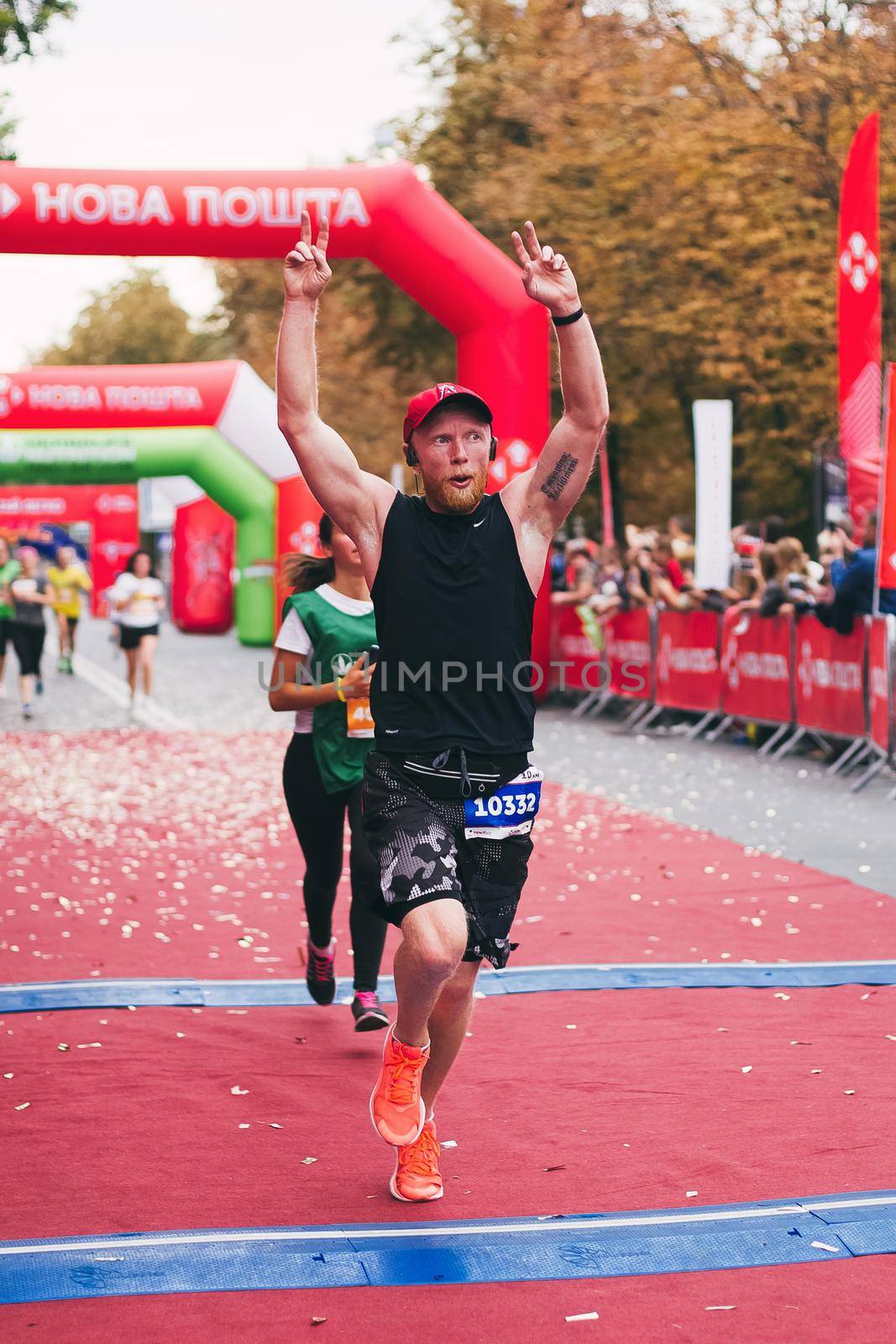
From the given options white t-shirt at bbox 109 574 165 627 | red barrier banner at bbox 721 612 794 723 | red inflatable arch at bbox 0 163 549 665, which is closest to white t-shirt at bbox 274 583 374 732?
red barrier banner at bbox 721 612 794 723

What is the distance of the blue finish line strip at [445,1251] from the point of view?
12.4ft

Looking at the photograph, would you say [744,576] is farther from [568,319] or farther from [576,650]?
[568,319]

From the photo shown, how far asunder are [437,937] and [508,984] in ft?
8.99

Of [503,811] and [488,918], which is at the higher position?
[503,811]

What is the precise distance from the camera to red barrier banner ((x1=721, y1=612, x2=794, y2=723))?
14.3m

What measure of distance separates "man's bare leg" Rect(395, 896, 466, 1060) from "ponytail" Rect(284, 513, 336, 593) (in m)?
2.20

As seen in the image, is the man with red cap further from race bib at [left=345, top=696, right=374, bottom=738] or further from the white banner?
the white banner

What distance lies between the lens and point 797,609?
13.9m

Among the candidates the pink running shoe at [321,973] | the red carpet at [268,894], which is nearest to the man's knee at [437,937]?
the pink running shoe at [321,973]

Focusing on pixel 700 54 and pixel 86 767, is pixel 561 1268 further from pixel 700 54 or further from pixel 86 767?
pixel 700 54

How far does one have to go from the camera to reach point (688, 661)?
53.5 ft

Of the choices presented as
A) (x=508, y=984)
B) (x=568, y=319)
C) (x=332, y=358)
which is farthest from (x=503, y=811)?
(x=332, y=358)

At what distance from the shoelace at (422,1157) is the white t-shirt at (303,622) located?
2014mm

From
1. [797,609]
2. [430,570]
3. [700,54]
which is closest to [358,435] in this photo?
[700,54]
